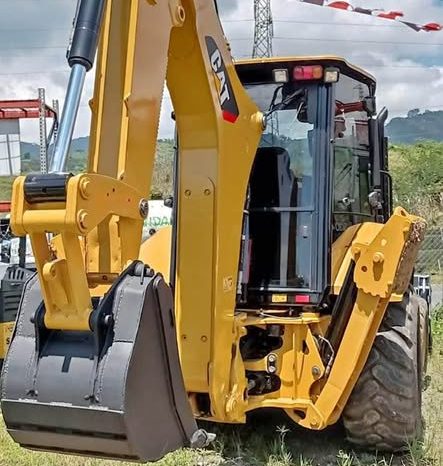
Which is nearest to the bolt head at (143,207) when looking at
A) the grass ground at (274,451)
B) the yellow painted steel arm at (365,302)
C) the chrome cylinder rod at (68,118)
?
the chrome cylinder rod at (68,118)

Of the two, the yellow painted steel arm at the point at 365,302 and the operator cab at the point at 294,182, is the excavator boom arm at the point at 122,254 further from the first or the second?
the yellow painted steel arm at the point at 365,302

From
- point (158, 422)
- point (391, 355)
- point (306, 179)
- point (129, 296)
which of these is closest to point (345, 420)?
point (391, 355)

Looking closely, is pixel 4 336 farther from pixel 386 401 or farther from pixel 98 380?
pixel 98 380

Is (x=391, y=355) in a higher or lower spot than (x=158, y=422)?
higher

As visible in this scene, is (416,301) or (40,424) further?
(416,301)

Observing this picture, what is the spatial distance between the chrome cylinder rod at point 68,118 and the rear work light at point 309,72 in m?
1.92

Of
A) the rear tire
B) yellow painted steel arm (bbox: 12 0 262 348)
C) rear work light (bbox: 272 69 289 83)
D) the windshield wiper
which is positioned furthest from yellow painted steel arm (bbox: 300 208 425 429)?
rear work light (bbox: 272 69 289 83)

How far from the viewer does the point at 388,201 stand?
5758 mm

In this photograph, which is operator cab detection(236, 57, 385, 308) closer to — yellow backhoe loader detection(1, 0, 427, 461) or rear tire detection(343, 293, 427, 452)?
yellow backhoe loader detection(1, 0, 427, 461)

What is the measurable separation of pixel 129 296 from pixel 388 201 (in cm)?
340

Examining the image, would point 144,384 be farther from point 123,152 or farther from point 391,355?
point 391,355

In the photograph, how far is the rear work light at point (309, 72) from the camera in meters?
4.46

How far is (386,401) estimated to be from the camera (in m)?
4.59

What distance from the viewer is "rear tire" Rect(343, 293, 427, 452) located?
4590 mm
